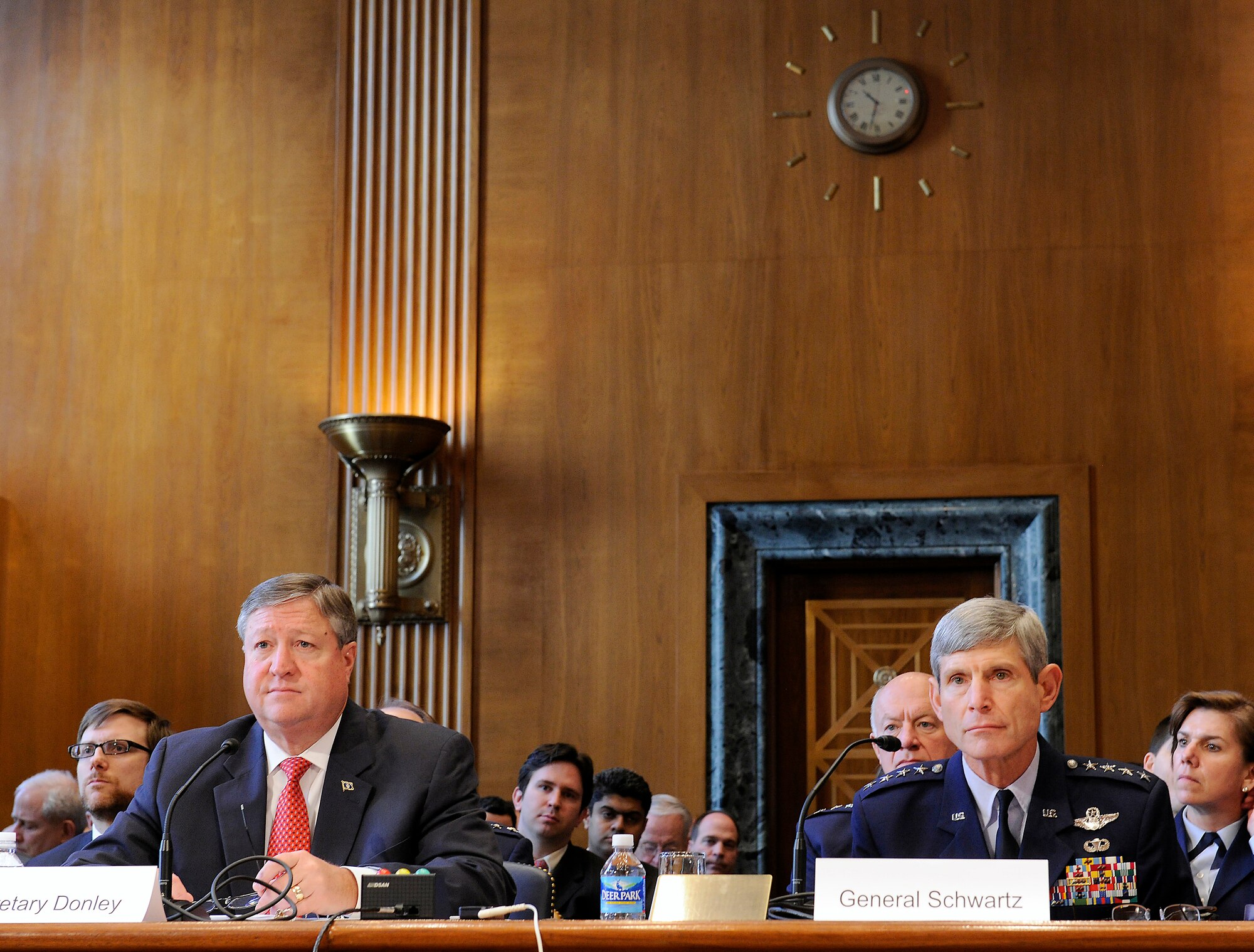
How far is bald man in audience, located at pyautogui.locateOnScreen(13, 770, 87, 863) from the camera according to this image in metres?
4.84

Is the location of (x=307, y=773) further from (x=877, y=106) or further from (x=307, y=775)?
(x=877, y=106)

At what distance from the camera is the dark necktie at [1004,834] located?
2.75 meters

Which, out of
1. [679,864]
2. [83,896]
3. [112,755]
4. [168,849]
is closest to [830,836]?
[679,864]

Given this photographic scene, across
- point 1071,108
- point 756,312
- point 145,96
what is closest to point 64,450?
point 145,96

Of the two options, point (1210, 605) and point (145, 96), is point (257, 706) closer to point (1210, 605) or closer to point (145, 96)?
point (1210, 605)

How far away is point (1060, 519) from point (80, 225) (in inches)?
160

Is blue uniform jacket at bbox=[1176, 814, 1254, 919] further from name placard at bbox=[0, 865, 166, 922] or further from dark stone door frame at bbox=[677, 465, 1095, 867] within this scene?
dark stone door frame at bbox=[677, 465, 1095, 867]

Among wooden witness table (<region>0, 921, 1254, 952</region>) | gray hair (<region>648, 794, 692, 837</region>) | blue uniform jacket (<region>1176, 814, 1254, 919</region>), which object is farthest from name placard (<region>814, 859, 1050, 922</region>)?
gray hair (<region>648, 794, 692, 837</region>)

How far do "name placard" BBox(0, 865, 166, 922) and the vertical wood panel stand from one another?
370 cm

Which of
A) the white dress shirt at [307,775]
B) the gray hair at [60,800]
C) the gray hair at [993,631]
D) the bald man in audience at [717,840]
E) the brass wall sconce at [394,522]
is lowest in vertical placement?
the bald man in audience at [717,840]

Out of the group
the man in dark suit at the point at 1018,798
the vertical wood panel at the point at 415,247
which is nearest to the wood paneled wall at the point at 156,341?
the vertical wood panel at the point at 415,247

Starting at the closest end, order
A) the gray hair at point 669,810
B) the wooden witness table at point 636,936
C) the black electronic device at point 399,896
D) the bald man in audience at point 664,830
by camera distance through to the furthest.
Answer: the wooden witness table at point 636,936 < the black electronic device at point 399,896 < the bald man in audience at point 664,830 < the gray hair at point 669,810

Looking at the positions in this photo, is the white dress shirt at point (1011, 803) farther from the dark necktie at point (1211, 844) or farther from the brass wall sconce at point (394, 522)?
the brass wall sconce at point (394, 522)

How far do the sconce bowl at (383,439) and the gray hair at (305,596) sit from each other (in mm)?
2840
